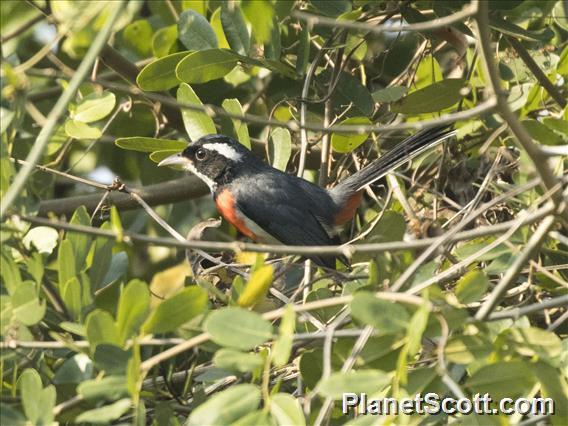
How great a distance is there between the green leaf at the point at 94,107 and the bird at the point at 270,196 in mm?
584

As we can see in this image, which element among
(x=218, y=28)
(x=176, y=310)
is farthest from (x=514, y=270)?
(x=218, y=28)

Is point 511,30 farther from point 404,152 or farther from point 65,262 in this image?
point 65,262

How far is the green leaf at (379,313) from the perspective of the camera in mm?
2594

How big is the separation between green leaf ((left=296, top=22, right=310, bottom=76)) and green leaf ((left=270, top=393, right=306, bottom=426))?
7.36ft

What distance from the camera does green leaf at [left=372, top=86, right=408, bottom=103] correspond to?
15.0 ft

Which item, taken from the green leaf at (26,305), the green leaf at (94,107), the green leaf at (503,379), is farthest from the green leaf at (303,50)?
the green leaf at (503,379)

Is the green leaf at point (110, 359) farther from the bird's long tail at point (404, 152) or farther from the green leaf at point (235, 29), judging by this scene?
the bird's long tail at point (404, 152)

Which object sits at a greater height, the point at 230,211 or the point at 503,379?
the point at 503,379

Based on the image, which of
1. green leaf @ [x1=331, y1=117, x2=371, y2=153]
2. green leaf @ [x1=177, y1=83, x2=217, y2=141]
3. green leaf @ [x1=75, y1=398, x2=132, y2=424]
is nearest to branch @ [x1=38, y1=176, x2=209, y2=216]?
green leaf @ [x1=177, y1=83, x2=217, y2=141]

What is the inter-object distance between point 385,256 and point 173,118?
251 cm

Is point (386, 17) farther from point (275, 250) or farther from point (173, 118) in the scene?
point (275, 250)

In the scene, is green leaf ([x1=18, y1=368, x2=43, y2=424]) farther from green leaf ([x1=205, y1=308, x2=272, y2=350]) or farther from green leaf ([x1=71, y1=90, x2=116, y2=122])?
green leaf ([x1=71, y1=90, x2=116, y2=122])

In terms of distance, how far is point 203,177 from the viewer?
17.8 feet

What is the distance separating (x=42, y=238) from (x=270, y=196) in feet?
6.23
